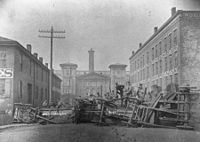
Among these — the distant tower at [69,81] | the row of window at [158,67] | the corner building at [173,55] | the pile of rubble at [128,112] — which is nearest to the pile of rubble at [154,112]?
the pile of rubble at [128,112]

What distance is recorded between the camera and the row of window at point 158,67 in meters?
15.5

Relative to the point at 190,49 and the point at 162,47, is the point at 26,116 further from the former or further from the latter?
the point at 162,47

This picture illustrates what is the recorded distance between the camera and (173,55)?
18.5m

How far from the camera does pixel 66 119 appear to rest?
10.5m

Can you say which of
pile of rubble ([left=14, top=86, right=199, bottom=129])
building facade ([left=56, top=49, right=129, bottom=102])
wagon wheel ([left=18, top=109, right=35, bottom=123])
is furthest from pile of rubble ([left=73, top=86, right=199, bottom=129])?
building facade ([left=56, top=49, right=129, bottom=102])

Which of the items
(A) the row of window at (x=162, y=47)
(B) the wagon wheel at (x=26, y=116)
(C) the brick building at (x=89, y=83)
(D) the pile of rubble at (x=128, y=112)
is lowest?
(B) the wagon wheel at (x=26, y=116)

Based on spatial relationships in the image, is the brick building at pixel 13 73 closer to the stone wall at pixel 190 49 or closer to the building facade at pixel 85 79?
the building facade at pixel 85 79

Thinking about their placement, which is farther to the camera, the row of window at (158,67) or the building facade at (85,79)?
the row of window at (158,67)

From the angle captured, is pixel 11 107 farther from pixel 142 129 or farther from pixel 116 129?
pixel 142 129

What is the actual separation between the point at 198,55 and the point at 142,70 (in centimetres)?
352

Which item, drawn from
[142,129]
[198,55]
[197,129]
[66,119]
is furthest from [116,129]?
[198,55]

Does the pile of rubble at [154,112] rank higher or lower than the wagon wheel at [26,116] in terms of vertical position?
higher

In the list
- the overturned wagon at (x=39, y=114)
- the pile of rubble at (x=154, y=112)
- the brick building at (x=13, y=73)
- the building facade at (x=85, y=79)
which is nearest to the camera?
the pile of rubble at (x=154, y=112)

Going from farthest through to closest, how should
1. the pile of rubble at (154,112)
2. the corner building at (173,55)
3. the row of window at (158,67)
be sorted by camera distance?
the row of window at (158,67), the corner building at (173,55), the pile of rubble at (154,112)
